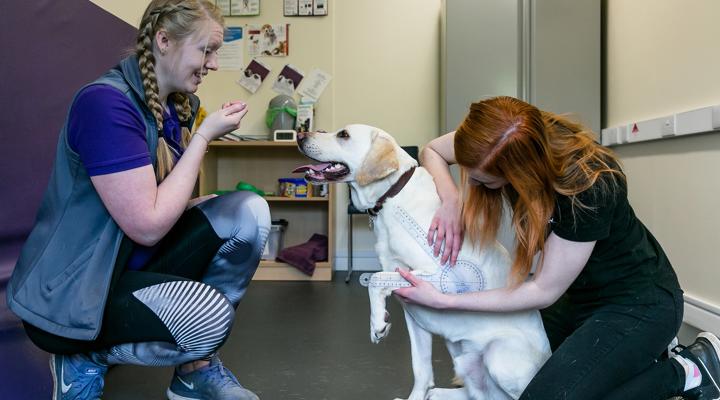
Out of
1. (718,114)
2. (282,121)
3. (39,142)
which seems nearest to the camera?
(39,142)

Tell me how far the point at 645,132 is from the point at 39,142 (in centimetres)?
224

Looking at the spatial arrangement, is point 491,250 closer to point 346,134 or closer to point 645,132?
point 346,134

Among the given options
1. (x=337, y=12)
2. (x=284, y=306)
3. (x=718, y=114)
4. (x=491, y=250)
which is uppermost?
(x=337, y=12)

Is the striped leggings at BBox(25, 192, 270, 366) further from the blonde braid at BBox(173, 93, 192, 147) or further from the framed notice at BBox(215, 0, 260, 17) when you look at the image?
the framed notice at BBox(215, 0, 260, 17)

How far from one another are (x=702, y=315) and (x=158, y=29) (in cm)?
191

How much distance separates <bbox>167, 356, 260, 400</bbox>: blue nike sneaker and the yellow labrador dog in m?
0.40

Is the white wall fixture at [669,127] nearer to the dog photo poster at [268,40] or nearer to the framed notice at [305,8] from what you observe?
the framed notice at [305,8]

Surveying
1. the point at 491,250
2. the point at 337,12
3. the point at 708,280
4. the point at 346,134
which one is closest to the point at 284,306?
the point at 346,134

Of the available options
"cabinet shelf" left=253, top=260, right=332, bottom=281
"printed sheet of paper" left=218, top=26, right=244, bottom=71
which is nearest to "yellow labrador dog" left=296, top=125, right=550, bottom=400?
"cabinet shelf" left=253, top=260, right=332, bottom=281

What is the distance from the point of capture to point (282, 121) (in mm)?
3824

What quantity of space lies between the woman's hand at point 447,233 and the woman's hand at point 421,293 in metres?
0.08

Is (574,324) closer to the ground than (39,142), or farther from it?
closer to the ground

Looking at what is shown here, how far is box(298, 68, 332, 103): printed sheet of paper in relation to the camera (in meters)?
4.02

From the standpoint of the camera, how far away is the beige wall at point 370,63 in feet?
13.1
